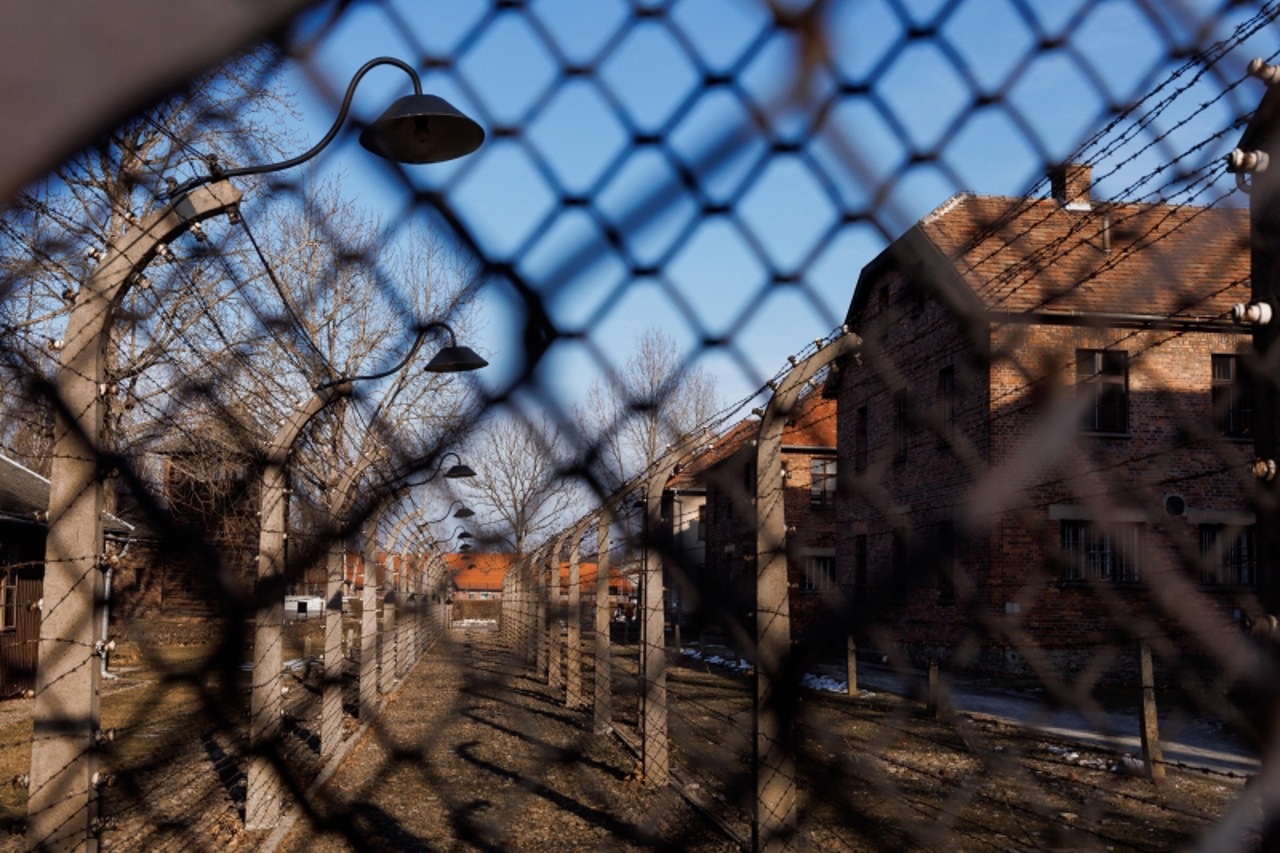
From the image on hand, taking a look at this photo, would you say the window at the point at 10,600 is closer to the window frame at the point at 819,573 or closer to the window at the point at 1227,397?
the window frame at the point at 819,573

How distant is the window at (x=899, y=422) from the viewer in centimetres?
132

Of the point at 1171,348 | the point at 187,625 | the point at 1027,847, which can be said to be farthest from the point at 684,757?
the point at 187,625

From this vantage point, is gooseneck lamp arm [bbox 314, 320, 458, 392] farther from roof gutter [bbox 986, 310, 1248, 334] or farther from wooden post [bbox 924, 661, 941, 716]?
wooden post [bbox 924, 661, 941, 716]

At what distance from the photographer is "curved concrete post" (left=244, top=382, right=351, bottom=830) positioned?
1.31 metres

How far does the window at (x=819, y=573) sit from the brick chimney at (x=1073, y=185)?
598 mm

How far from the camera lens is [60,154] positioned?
64 centimetres

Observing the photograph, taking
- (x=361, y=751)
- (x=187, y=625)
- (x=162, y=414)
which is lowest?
(x=361, y=751)

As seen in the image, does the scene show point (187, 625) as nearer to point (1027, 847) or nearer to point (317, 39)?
point (317, 39)

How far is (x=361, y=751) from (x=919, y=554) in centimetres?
185

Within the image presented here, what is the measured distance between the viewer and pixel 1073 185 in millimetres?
1228

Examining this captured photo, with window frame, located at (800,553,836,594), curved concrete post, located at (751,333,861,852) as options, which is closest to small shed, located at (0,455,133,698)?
curved concrete post, located at (751,333,861,852)

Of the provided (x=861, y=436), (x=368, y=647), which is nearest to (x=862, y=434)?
(x=861, y=436)

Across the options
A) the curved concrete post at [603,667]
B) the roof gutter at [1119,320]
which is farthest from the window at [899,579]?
the curved concrete post at [603,667]

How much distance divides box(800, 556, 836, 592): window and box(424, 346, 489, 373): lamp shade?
649 mm
